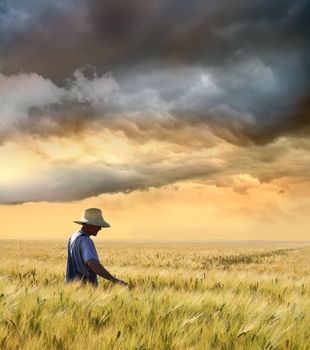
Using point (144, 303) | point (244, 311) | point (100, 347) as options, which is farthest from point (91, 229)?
point (100, 347)

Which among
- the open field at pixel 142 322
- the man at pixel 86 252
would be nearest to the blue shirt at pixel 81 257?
the man at pixel 86 252

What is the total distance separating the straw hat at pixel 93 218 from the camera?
7.23 m

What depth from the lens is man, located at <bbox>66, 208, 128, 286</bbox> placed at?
717 cm

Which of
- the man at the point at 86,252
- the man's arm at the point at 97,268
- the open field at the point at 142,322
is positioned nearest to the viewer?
the open field at the point at 142,322

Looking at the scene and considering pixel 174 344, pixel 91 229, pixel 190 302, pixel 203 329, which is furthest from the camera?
pixel 91 229

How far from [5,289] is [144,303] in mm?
1574

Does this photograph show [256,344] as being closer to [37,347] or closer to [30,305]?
[37,347]

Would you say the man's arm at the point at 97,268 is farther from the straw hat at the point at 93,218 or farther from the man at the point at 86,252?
the straw hat at the point at 93,218

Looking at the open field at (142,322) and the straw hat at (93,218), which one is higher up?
the straw hat at (93,218)

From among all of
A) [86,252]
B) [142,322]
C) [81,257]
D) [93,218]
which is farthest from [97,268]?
[142,322]

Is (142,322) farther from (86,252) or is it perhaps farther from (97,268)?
(86,252)

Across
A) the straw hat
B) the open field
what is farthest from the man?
the open field

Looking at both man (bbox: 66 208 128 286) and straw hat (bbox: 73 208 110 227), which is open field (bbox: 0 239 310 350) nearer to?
man (bbox: 66 208 128 286)

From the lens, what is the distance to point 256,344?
4.21m
